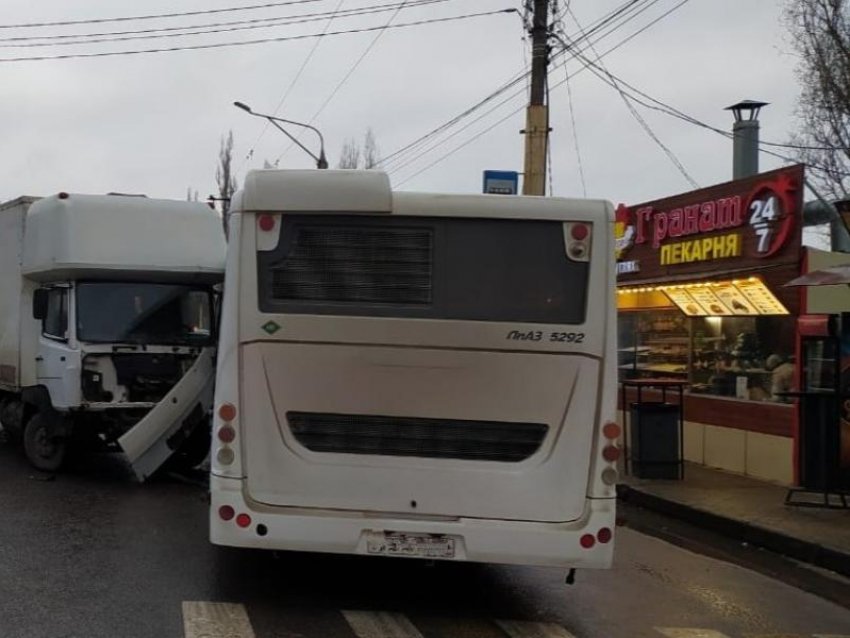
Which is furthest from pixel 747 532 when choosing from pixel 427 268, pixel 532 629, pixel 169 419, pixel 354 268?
pixel 169 419

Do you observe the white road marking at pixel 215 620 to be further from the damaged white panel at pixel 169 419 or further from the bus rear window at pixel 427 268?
the damaged white panel at pixel 169 419

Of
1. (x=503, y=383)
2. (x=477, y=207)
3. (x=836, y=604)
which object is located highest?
Result: (x=477, y=207)

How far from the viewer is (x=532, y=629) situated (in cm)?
590

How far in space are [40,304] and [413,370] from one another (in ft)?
22.3

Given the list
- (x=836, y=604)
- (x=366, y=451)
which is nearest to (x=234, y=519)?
(x=366, y=451)

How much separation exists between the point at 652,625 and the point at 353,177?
360 cm

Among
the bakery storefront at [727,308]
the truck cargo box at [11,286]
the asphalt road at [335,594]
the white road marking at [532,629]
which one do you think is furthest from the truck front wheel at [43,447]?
the bakery storefront at [727,308]

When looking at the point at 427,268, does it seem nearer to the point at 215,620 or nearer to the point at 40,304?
the point at 215,620

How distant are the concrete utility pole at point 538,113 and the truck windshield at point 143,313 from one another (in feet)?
19.3

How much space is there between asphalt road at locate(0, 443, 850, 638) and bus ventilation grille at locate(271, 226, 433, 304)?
6.84 ft

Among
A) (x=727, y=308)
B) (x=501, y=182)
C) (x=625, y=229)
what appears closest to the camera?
(x=727, y=308)

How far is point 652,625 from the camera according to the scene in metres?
6.19

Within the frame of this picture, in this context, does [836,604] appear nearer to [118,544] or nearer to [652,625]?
[652,625]

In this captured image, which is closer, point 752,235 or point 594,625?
point 594,625
